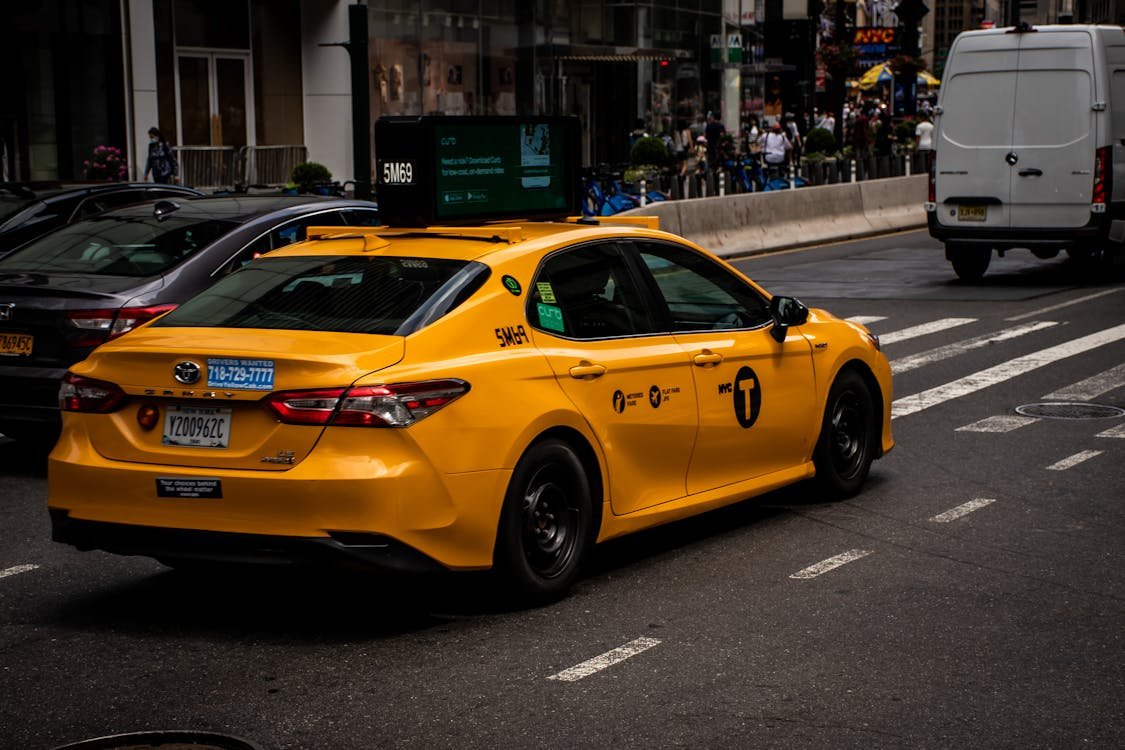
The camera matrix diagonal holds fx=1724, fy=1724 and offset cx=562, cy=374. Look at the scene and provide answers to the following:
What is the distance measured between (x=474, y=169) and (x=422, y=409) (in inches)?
85.6

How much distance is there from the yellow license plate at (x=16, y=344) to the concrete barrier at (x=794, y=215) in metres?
15.0

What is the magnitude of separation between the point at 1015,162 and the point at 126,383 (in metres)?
15.5

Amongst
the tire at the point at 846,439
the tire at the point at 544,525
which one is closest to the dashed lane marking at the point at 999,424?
the tire at the point at 846,439

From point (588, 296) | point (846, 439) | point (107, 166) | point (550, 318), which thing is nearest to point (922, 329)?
point (846, 439)

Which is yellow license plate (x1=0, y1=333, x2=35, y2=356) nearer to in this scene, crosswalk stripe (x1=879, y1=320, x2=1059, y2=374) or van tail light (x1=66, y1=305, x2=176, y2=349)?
van tail light (x1=66, y1=305, x2=176, y2=349)

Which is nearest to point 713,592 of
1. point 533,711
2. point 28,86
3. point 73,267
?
point 533,711

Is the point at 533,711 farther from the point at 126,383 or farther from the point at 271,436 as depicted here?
the point at 126,383

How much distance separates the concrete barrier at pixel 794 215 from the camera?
2528cm

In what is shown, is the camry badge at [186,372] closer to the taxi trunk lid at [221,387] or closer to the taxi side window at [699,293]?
the taxi trunk lid at [221,387]

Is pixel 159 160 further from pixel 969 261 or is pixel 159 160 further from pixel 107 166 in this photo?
pixel 969 261

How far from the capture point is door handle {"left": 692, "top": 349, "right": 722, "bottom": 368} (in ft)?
25.1

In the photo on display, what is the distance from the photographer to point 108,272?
9961mm

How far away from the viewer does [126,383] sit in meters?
6.52

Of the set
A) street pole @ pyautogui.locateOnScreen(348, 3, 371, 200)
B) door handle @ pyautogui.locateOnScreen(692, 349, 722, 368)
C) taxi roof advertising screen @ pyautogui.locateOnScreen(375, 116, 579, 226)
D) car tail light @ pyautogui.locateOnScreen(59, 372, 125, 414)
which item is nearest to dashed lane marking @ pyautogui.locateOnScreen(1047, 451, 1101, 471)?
door handle @ pyautogui.locateOnScreen(692, 349, 722, 368)
